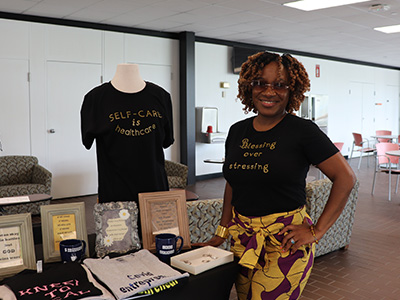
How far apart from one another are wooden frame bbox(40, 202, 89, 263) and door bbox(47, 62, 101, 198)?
606 centimetres

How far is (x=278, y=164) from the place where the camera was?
180cm

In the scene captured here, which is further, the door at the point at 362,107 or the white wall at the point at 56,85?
the door at the point at 362,107

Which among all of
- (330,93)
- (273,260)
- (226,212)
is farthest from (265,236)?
(330,93)

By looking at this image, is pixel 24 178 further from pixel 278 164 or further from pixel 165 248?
pixel 278 164

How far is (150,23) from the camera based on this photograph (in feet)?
26.6

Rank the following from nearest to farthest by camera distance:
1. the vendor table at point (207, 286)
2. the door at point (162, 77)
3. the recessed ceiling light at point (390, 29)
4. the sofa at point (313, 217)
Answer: the vendor table at point (207, 286)
the sofa at point (313, 217)
the recessed ceiling light at point (390, 29)
the door at point (162, 77)

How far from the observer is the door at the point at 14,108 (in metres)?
7.15

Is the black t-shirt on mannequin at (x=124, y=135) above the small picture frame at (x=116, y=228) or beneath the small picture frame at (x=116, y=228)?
above

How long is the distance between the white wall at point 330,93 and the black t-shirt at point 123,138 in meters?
5.04

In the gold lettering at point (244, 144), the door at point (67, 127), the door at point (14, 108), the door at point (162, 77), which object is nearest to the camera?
the gold lettering at point (244, 144)

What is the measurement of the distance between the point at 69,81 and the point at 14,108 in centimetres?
106

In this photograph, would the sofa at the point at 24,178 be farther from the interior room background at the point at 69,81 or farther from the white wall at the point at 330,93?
the white wall at the point at 330,93

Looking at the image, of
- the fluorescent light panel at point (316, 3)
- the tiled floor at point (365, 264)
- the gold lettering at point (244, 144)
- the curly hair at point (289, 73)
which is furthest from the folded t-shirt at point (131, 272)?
the fluorescent light panel at point (316, 3)

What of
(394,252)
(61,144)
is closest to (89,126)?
(394,252)
